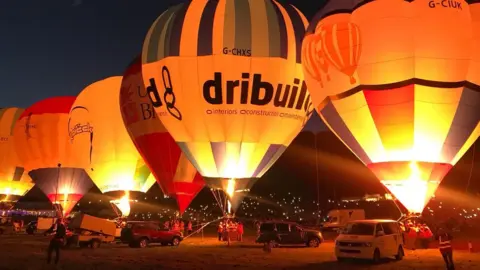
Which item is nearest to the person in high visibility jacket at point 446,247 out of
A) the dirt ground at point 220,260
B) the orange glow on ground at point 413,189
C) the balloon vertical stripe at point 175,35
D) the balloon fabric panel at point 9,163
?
the dirt ground at point 220,260

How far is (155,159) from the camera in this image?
2466cm

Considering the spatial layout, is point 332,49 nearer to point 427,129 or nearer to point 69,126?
point 427,129

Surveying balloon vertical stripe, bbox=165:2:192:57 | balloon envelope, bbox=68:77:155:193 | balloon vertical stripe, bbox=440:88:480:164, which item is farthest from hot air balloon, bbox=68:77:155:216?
balloon vertical stripe, bbox=440:88:480:164

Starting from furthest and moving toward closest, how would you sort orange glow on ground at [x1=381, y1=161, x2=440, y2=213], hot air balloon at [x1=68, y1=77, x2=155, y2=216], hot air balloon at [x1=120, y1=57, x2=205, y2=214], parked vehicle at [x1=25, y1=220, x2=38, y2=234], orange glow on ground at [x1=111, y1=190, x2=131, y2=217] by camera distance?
parked vehicle at [x1=25, y1=220, x2=38, y2=234] → hot air balloon at [x1=68, y1=77, x2=155, y2=216] → orange glow on ground at [x1=111, y1=190, x2=131, y2=217] → hot air balloon at [x1=120, y1=57, x2=205, y2=214] → orange glow on ground at [x1=381, y1=161, x2=440, y2=213]

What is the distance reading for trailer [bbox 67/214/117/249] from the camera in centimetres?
2130

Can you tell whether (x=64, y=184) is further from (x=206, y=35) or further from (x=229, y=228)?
(x=206, y=35)

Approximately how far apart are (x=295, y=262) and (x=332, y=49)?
689 cm

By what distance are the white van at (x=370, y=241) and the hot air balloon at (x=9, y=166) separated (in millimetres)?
29408

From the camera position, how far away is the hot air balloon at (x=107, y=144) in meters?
27.7

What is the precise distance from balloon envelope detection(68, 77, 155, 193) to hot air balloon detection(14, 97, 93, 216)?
1329 millimetres

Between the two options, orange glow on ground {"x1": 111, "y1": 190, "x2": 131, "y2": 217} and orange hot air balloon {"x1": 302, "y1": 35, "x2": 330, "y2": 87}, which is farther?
orange glow on ground {"x1": 111, "y1": 190, "x2": 131, "y2": 217}

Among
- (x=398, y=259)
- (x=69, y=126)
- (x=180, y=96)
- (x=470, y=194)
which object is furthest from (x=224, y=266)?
(x=470, y=194)

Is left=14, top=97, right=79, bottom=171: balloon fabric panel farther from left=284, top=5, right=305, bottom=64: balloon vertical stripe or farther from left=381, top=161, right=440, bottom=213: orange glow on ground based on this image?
left=381, top=161, right=440, bottom=213: orange glow on ground

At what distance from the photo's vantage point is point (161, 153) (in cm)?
2439
